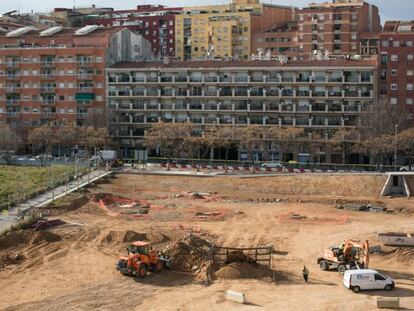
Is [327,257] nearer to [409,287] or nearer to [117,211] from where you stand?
[409,287]

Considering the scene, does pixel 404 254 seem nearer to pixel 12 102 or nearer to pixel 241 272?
pixel 241 272

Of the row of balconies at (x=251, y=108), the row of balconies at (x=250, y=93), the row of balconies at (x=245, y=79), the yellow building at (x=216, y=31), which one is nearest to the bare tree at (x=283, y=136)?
the row of balconies at (x=251, y=108)

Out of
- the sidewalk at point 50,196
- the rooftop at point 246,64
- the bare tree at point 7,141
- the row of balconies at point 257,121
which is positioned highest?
the rooftop at point 246,64

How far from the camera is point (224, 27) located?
509ft

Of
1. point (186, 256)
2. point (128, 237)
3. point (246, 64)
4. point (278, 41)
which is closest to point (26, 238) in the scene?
point (128, 237)

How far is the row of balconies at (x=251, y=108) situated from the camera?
109 meters

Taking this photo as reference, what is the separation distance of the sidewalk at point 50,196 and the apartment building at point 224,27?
66.3m

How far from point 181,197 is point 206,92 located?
36653 mm

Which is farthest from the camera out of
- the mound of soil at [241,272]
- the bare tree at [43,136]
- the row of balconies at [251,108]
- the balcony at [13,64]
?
the balcony at [13,64]

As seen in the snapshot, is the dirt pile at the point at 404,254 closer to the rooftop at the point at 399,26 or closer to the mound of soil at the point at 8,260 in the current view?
the mound of soil at the point at 8,260

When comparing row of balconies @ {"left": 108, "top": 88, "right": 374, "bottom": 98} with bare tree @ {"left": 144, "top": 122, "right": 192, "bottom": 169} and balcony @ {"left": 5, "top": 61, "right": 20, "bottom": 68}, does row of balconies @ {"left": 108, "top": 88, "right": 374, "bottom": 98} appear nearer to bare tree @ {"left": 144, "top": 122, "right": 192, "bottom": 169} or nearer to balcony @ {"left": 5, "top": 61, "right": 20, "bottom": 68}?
bare tree @ {"left": 144, "top": 122, "right": 192, "bottom": 169}

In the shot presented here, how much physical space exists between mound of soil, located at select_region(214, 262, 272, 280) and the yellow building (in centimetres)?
10548

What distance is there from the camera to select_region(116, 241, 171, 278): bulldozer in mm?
45000

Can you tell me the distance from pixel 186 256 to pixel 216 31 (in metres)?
114
